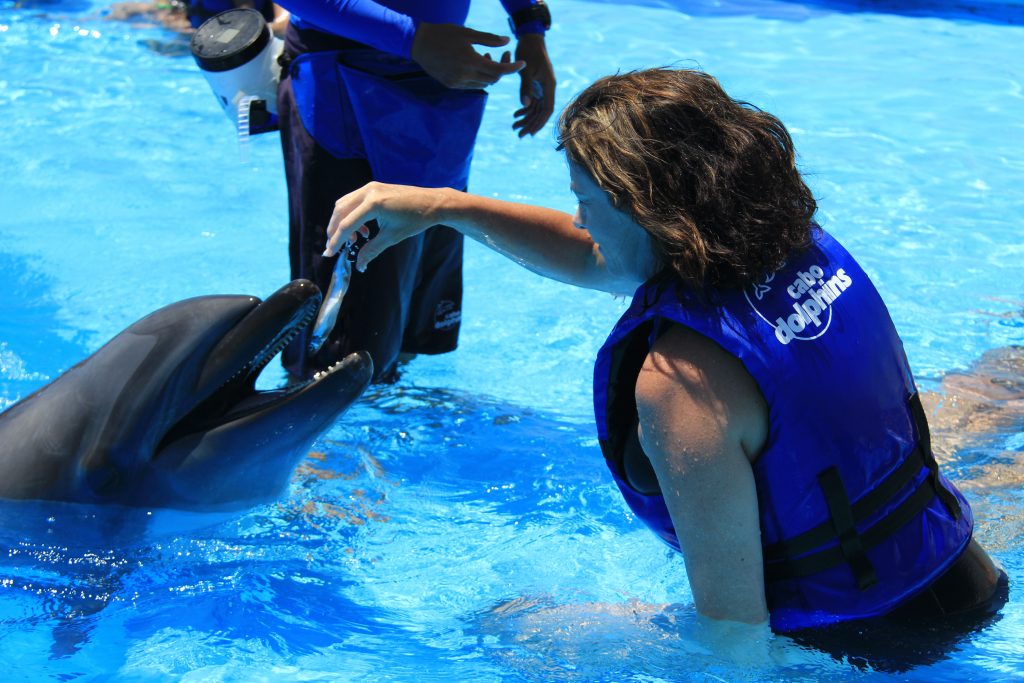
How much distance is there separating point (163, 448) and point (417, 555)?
0.91m

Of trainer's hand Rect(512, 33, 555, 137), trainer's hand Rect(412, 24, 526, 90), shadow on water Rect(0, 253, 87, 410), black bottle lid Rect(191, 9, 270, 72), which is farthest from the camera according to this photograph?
shadow on water Rect(0, 253, 87, 410)

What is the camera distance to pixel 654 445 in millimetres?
2205

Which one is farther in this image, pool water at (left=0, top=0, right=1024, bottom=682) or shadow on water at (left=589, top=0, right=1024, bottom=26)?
shadow on water at (left=589, top=0, right=1024, bottom=26)

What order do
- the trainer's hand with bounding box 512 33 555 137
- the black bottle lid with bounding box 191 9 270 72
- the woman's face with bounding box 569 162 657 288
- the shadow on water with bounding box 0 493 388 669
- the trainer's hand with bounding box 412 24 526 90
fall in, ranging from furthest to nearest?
the trainer's hand with bounding box 512 33 555 137 < the black bottle lid with bounding box 191 9 270 72 < the trainer's hand with bounding box 412 24 526 90 < the shadow on water with bounding box 0 493 388 669 < the woman's face with bounding box 569 162 657 288

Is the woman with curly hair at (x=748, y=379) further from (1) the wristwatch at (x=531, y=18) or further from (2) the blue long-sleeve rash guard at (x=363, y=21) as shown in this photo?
(1) the wristwatch at (x=531, y=18)

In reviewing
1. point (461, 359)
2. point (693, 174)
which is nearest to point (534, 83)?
point (461, 359)

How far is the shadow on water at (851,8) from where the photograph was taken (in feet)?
37.3

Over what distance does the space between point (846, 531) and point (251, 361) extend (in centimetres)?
173

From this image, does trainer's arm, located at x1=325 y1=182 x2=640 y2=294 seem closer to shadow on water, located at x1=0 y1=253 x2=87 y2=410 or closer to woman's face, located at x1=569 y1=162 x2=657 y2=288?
woman's face, located at x1=569 y1=162 x2=657 y2=288

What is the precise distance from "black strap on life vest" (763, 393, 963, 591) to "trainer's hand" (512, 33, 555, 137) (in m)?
2.25

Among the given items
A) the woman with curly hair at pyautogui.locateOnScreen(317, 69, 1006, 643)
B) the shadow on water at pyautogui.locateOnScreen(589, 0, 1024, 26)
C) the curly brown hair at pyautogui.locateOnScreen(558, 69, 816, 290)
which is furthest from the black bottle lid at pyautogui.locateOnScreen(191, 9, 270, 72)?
the shadow on water at pyautogui.locateOnScreen(589, 0, 1024, 26)

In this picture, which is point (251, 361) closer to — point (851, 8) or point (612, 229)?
point (612, 229)

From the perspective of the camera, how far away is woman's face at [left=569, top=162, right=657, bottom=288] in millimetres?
2254

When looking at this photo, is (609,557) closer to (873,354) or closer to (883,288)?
(873,354)
